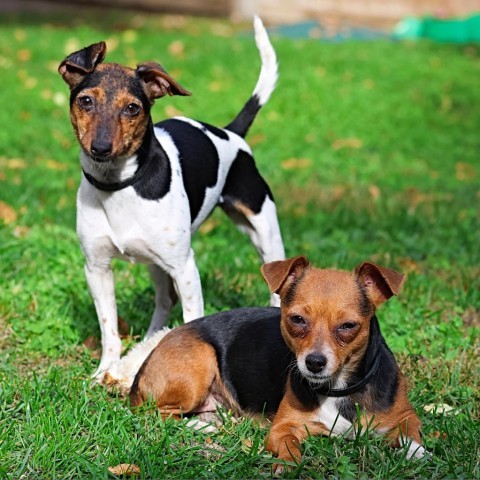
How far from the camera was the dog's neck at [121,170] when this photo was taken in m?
5.02

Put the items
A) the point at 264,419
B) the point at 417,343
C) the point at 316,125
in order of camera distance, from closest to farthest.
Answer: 1. the point at 264,419
2. the point at 417,343
3. the point at 316,125

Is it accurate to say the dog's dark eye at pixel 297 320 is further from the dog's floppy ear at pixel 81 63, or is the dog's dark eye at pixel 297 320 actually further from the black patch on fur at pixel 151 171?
the dog's floppy ear at pixel 81 63

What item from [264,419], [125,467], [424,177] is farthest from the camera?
[424,177]

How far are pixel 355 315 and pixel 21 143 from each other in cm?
742

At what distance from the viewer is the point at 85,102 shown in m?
4.85

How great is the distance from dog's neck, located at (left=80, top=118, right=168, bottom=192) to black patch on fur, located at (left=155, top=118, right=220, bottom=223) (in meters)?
0.33

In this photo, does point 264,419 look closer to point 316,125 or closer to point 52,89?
point 316,125

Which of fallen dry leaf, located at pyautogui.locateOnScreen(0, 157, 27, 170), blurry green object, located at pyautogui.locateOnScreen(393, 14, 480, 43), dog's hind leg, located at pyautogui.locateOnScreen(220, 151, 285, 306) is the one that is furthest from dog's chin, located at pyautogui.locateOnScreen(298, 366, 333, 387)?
blurry green object, located at pyautogui.locateOnScreen(393, 14, 480, 43)

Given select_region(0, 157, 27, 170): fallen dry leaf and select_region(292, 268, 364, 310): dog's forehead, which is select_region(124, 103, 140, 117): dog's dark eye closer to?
select_region(292, 268, 364, 310): dog's forehead

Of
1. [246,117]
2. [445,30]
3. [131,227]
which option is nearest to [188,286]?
[131,227]

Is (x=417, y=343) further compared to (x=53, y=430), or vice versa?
(x=417, y=343)

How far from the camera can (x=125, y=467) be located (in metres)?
4.09

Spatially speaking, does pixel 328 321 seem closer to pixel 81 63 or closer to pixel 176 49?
pixel 81 63

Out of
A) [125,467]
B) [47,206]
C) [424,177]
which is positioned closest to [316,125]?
[424,177]
